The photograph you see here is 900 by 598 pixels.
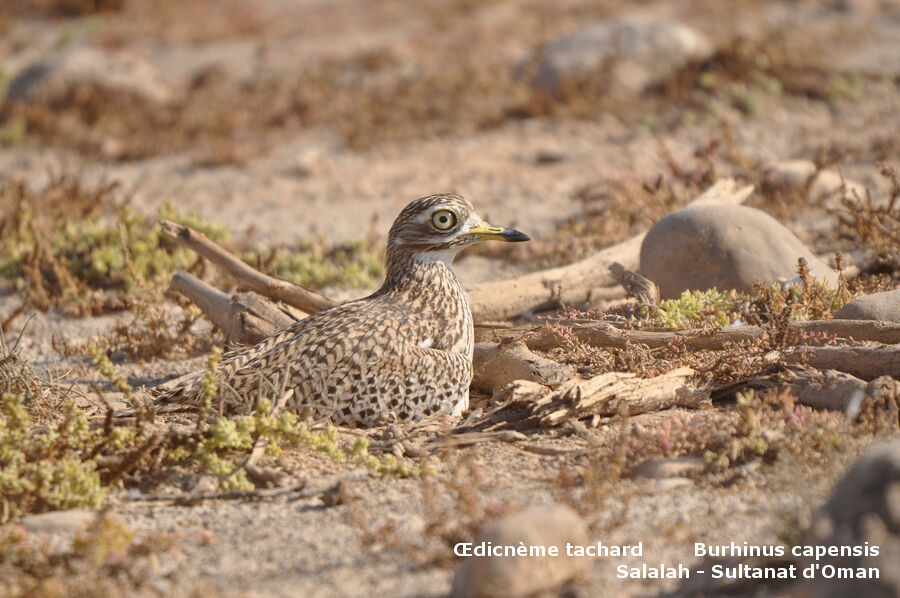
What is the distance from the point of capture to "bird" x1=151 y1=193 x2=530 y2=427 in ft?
16.3

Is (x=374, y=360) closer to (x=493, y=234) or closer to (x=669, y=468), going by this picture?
(x=493, y=234)

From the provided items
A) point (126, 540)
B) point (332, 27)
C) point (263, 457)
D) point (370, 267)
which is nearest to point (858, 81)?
point (370, 267)

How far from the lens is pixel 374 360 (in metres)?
5.03

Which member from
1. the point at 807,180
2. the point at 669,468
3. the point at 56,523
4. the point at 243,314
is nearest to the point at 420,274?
the point at 243,314

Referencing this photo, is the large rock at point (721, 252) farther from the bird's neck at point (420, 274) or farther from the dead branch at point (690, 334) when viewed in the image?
the bird's neck at point (420, 274)

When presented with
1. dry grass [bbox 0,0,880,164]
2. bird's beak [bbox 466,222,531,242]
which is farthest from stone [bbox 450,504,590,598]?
dry grass [bbox 0,0,880,164]

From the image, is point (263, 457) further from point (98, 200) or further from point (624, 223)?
point (98, 200)

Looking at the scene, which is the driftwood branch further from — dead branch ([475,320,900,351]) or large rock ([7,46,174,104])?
large rock ([7,46,174,104])

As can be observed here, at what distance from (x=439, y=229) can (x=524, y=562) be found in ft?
8.46

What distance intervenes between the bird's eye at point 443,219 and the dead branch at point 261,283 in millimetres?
959

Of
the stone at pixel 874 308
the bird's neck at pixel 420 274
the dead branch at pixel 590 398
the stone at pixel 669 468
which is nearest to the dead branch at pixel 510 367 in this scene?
the dead branch at pixel 590 398

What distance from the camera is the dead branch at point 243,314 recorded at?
6.00 m

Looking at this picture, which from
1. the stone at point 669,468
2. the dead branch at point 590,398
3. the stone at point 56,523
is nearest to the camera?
the stone at point 56,523

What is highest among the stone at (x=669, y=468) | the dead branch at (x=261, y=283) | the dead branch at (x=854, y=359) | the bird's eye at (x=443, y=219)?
the bird's eye at (x=443, y=219)
